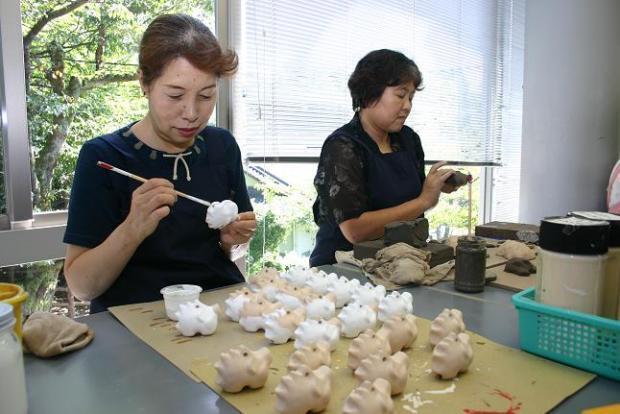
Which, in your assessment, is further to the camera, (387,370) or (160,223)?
(160,223)

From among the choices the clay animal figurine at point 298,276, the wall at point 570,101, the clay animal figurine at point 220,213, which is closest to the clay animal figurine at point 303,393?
the clay animal figurine at point 298,276

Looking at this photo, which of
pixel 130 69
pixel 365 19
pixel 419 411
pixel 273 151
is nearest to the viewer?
pixel 419 411

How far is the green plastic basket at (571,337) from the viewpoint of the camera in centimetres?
77

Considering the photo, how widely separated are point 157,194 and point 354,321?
54 centimetres

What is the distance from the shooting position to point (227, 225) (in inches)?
53.9

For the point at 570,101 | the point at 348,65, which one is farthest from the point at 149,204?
the point at 570,101

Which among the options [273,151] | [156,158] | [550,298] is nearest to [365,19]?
[273,151]

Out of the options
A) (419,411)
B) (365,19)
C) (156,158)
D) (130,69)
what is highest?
(365,19)

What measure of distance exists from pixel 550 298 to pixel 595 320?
0.08m

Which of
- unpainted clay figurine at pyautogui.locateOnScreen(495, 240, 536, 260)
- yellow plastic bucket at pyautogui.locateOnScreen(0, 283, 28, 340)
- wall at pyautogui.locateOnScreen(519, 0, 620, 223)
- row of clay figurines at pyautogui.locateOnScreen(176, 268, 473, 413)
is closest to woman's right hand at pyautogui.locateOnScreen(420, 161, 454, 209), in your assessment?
unpainted clay figurine at pyautogui.locateOnScreen(495, 240, 536, 260)

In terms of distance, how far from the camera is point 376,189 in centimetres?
197

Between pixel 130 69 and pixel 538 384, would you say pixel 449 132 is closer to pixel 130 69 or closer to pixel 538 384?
pixel 130 69

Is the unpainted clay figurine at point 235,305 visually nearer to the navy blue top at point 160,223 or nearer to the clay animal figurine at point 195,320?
the clay animal figurine at point 195,320

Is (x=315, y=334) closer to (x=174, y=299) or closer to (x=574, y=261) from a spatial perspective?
(x=174, y=299)
